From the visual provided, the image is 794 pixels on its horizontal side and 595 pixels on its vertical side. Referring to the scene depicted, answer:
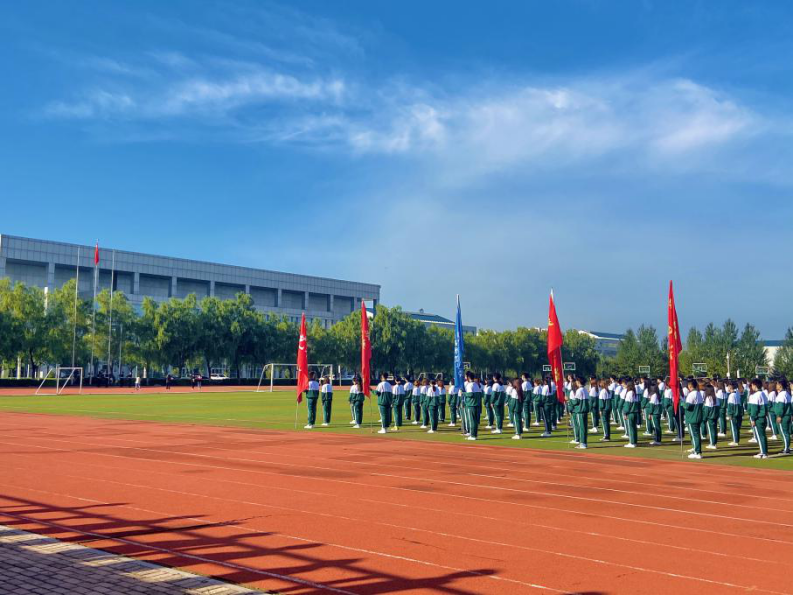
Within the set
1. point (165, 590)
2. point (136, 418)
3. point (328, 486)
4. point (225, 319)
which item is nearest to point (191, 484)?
point (328, 486)

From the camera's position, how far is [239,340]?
75.0 meters

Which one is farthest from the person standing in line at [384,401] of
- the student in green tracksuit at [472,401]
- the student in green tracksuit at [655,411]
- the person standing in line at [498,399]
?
the student in green tracksuit at [655,411]

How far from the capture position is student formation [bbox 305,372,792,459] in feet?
59.6

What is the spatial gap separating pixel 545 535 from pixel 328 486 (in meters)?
4.44

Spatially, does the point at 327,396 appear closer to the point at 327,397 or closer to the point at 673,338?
the point at 327,397

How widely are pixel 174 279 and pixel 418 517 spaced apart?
8269 cm

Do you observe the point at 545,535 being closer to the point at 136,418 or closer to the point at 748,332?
the point at 136,418

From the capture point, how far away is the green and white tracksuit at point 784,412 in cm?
1764

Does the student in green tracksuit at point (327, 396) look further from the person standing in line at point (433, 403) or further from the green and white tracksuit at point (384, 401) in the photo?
the person standing in line at point (433, 403)

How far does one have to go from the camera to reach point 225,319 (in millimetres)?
74812

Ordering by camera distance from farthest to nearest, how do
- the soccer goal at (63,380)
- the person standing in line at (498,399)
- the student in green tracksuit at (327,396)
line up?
the soccer goal at (63,380) < the student in green tracksuit at (327,396) < the person standing in line at (498,399)

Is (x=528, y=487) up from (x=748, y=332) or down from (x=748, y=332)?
down

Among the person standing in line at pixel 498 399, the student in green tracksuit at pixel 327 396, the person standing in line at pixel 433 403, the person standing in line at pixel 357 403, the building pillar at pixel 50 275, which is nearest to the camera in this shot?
the person standing in line at pixel 498 399

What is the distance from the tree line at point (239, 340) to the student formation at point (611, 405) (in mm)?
33771
